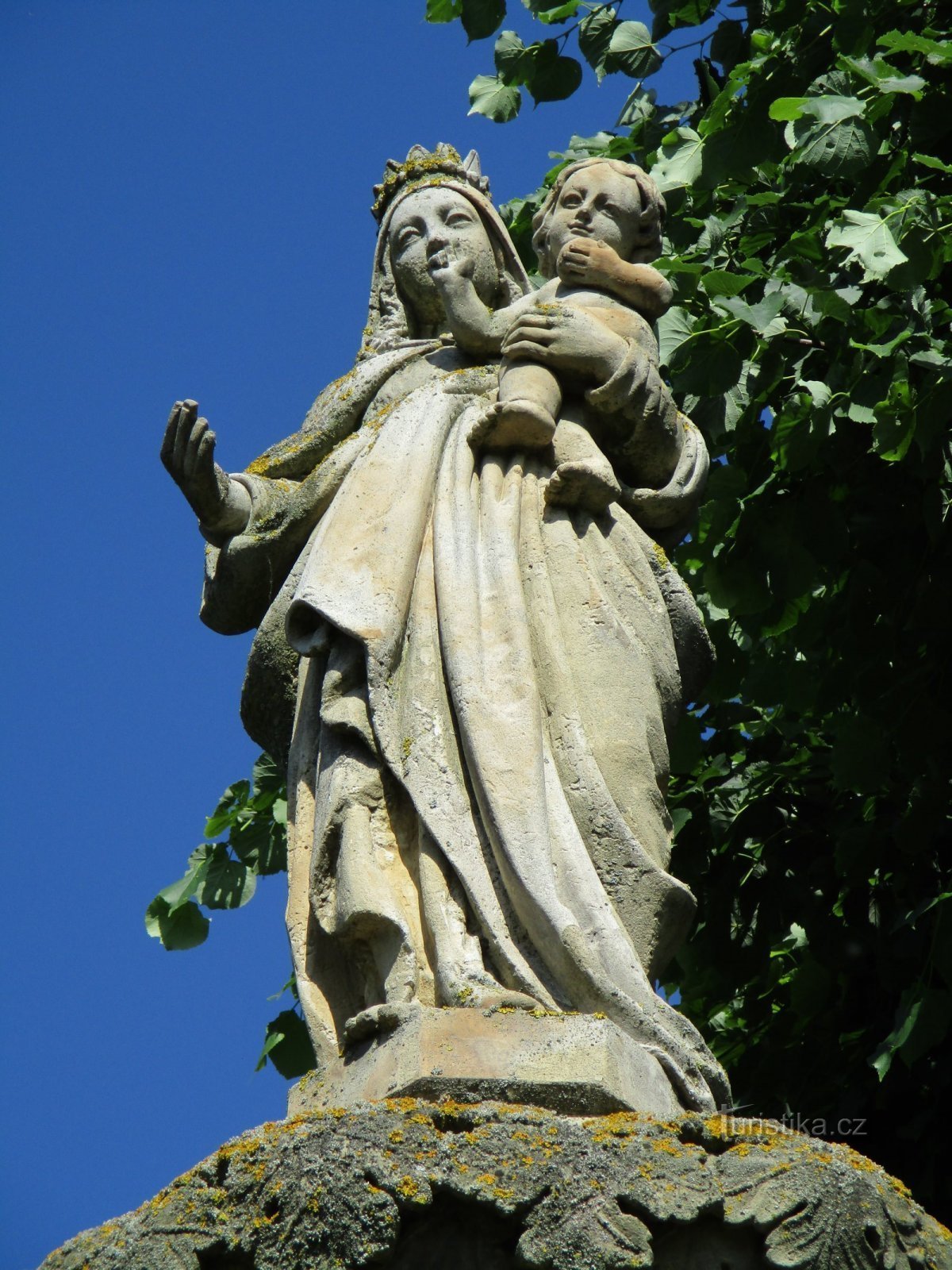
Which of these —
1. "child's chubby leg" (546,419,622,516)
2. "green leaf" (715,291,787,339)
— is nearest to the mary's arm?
"child's chubby leg" (546,419,622,516)

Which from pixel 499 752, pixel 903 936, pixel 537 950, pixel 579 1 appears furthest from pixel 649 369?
pixel 579 1

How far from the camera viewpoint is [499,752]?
5281 mm

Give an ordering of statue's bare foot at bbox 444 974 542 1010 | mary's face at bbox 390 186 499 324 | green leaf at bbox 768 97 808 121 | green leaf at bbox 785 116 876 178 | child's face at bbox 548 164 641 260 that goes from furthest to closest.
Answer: green leaf at bbox 785 116 876 178 → green leaf at bbox 768 97 808 121 → mary's face at bbox 390 186 499 324 → child's face at bbox 548 164 641 260 → statue's bare foot at bbox 444 974 542 1010

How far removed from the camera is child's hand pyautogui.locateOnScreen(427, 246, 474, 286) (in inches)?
267

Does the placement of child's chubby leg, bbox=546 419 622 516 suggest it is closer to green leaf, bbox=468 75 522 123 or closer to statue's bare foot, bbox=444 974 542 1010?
statue's bare foot, bbox=444 974 542 1010

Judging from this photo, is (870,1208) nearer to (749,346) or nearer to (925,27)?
(749,346)

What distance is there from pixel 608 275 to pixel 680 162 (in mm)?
2744

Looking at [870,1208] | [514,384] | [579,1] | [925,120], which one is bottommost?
[870,1208]

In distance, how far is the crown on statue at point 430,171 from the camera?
714 cm

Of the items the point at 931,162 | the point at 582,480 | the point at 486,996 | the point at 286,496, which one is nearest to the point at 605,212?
the point at 582,480

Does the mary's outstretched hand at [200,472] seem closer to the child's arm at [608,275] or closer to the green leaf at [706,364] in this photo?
the child's arm at [608,275]

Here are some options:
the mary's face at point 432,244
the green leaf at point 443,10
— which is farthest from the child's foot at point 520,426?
the green leaf at point 443,10

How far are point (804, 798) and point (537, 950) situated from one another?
4.75 meters

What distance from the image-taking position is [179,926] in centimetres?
1037
